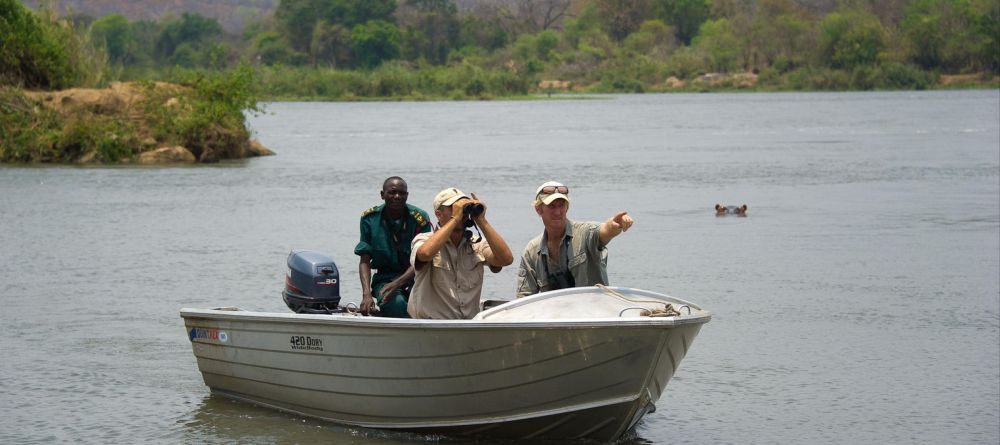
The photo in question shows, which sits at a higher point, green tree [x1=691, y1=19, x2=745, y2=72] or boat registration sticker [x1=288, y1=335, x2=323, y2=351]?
boat registration sticker [x1=288, y1=335, x2=323, y2=351]

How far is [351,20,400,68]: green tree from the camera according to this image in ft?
433

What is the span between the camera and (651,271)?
55.8 feet

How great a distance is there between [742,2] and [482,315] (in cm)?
15244

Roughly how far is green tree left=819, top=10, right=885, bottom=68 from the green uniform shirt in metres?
101

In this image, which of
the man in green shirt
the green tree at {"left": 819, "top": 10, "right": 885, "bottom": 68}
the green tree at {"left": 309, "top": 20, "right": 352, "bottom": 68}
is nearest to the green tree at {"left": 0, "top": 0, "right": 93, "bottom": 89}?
the man in green shirt

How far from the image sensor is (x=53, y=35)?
38188 mm

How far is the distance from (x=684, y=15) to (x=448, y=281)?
146173mm

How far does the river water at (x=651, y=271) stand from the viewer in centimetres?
1056

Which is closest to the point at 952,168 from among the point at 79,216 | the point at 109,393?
the point at 79,216

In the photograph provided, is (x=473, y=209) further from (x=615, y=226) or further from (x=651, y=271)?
(x=651, y=271)

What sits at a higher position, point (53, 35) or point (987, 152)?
point (53, 35)

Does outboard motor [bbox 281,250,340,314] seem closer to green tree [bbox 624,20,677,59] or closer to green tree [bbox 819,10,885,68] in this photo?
green tree [bbox 819,10,885,68]

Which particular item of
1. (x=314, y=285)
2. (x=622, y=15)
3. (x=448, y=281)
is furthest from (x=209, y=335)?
(x=622, y=15)

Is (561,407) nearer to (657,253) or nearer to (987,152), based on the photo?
(657,253)
